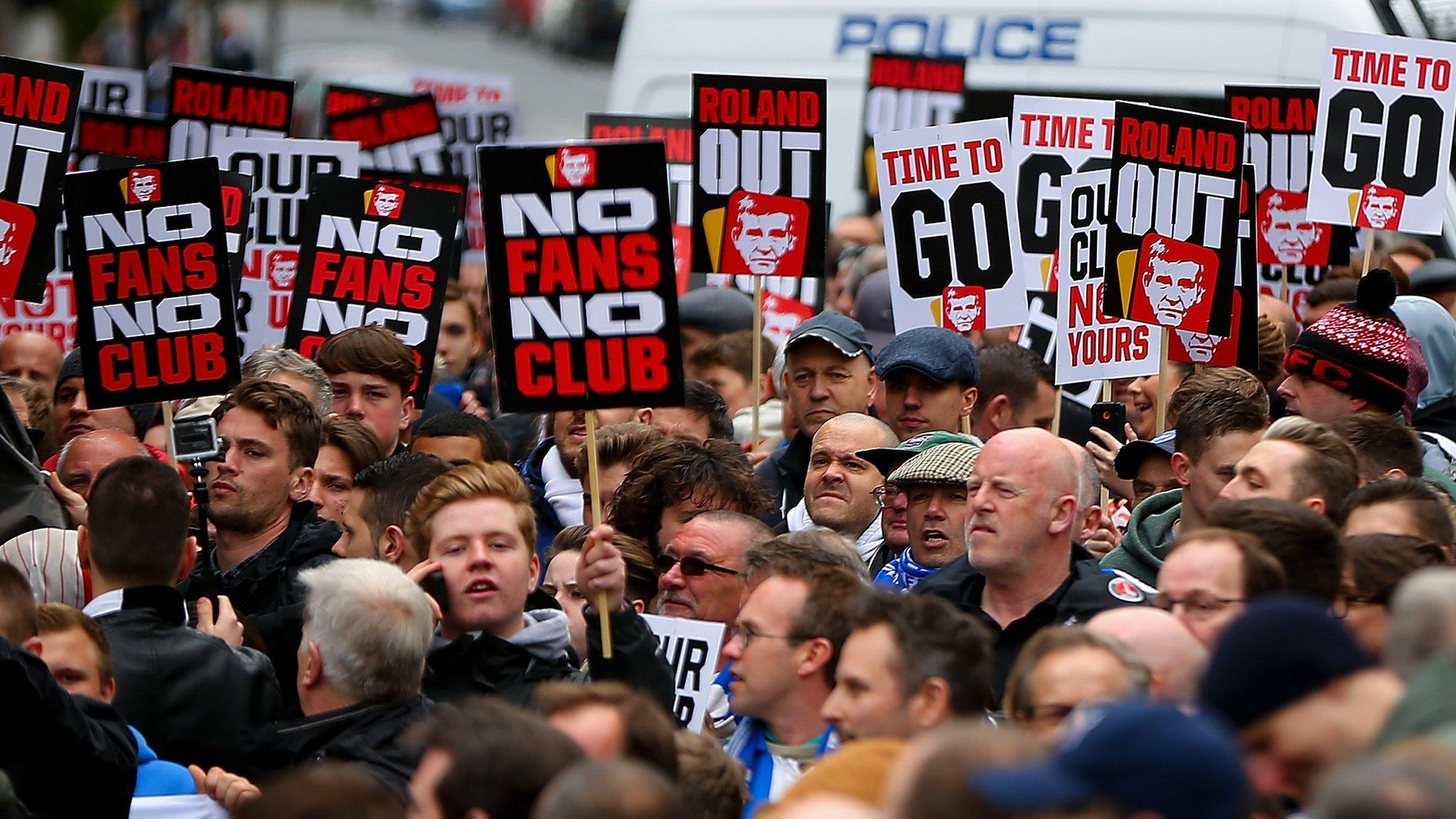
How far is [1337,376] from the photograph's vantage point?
7879mm

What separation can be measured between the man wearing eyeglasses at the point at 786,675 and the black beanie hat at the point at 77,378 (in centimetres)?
504

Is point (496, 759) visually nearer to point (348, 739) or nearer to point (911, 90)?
point (348, 739)

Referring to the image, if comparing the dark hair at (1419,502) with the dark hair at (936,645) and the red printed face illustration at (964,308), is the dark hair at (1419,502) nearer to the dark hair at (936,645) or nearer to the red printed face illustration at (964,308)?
the dark hair at (936,645)

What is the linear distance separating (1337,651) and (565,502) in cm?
533

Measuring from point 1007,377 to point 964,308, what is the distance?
1.28 feet

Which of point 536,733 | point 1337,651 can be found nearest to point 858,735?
point 536,733

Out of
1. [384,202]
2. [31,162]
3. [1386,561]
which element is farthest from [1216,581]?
[31,162]

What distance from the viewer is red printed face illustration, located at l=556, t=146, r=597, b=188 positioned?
274 inches

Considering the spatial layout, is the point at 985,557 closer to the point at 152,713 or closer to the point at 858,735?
the point at 858,735

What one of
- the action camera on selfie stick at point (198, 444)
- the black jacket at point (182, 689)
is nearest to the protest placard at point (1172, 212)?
the action camera on selfie stick at point (198, 444)

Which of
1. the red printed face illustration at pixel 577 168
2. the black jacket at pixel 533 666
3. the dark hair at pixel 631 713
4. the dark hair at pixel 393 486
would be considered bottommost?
the black jacket at pixel 533 666

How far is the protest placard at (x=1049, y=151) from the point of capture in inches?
441

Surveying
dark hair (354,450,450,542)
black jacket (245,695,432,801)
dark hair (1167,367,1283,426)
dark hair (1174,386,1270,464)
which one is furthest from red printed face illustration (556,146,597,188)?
dark hair (1167,367,1283,426)

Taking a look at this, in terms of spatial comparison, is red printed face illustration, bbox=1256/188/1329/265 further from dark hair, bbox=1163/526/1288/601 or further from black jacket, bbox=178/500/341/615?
dark hair, bbox=1163/526/1288/601
